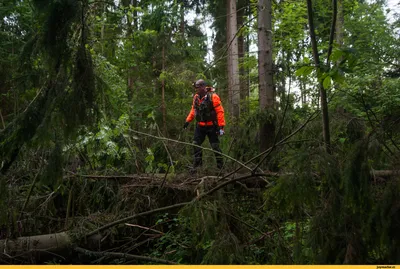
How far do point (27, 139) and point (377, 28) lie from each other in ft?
36.5

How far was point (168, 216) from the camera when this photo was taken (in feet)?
20.7

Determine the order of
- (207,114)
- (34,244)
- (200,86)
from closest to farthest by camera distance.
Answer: (34,244) → (200,86) → (207,114)

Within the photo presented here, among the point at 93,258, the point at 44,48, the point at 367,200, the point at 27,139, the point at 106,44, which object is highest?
the point at 106,44

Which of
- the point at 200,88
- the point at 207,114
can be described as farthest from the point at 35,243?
the point at 200,88

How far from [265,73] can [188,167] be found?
230 cm

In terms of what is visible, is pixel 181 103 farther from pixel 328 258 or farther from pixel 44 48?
pixel 328 258

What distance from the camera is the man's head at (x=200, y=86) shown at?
7.00 m

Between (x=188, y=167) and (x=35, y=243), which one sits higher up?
(x=188, y=167)

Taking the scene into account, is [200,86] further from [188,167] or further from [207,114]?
[188,167]

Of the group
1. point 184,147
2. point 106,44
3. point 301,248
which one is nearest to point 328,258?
point 301,248

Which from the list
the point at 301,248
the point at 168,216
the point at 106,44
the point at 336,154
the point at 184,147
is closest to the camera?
the point at 301,248

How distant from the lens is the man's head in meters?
7.00

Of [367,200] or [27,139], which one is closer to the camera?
[367,200]

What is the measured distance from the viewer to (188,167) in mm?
6742
